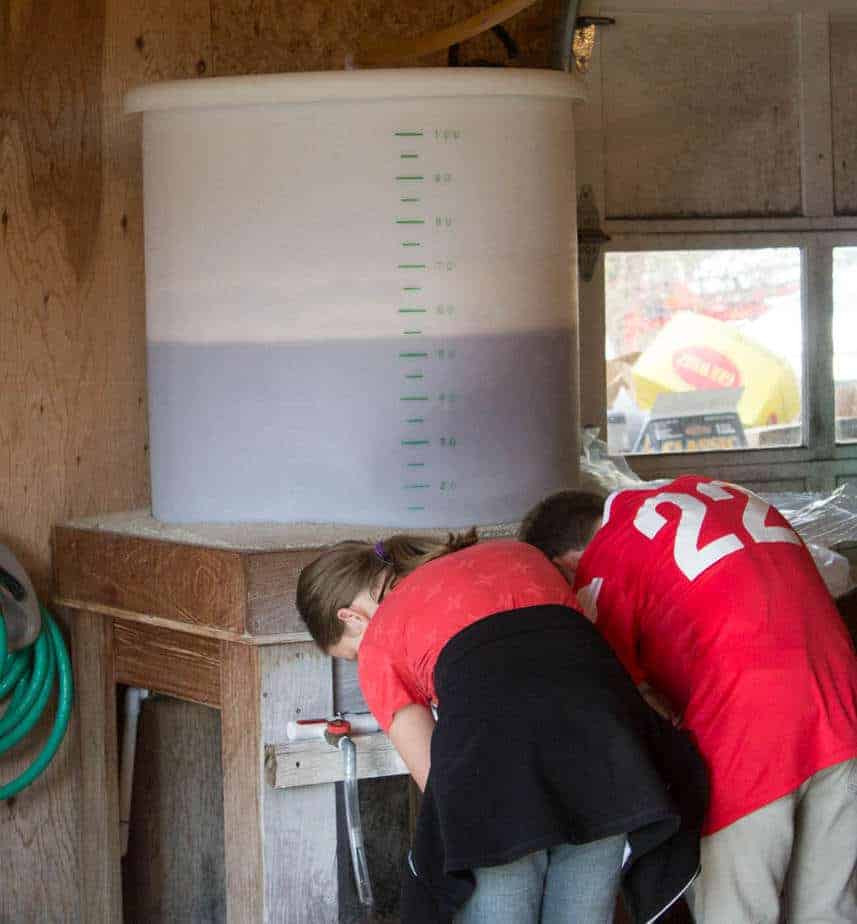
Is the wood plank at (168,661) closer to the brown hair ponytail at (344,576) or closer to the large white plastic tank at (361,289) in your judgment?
the large white plastic tank at (361,289)

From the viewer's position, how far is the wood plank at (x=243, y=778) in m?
1.74

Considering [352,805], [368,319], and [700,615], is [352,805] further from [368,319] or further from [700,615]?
[368,319]

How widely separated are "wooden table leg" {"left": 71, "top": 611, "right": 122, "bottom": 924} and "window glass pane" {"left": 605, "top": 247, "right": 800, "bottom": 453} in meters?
1.48

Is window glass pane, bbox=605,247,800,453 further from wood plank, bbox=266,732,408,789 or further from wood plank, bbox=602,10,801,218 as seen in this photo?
wood plank, bbox=266,732,408,789

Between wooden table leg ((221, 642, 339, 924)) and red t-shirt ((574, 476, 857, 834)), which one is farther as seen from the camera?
wooden table leg ((221, 642, 339, 924))

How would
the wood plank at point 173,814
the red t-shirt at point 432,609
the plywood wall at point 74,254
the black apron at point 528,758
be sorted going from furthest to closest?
1. the wood plank at point 173,814
2. the plywood wall at point 74,254
3. the red t-shirt at point 432,609
4. the black apron at point 528,758

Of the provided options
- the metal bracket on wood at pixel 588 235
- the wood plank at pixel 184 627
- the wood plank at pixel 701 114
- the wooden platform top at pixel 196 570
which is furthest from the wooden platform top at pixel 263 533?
the wood plank at pixel 701 114

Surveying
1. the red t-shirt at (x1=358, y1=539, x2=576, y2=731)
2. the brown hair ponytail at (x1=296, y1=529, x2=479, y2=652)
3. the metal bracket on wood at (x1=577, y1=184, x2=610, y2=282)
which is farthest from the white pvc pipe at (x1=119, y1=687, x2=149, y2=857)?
the metal bracket on wood at (x1=577, y1=184, x2=610, y2=282)

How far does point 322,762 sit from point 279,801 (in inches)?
3.5

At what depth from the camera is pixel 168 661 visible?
1.94 metres

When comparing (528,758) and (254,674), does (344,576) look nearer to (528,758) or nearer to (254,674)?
(254,674)

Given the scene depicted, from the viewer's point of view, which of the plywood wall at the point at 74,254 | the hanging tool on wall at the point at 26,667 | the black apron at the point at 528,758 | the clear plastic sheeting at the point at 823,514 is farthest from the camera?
the clear plastic sheeting at the point at 823,514

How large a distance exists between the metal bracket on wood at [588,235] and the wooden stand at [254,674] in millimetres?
1282

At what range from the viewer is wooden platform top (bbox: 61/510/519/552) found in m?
1.73
